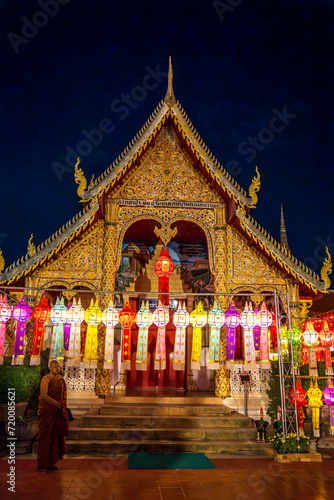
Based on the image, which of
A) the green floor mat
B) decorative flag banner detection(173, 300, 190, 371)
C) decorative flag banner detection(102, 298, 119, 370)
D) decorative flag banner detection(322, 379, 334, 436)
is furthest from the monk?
decorative flag banner detection(322, 379, 334, 436)

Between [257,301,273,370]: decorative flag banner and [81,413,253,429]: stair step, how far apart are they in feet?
4.39

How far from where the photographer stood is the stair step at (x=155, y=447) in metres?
7.51

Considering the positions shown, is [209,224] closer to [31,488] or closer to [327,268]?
[327,268]

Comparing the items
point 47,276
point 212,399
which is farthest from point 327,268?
point 47,276

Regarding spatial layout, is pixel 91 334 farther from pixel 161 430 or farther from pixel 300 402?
pixel 300 402

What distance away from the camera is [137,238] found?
13680mm

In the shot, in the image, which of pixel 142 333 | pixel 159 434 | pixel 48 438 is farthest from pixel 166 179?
pixel 48 438

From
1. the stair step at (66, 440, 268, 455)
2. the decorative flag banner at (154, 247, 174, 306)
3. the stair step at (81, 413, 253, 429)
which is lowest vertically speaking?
the stair step at (66, 440, 268, 455)

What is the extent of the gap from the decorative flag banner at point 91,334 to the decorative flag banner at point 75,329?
0.16 meters

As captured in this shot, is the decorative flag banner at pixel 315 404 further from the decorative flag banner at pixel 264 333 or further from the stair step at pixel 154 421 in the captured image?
the stair step at pixel 154 421

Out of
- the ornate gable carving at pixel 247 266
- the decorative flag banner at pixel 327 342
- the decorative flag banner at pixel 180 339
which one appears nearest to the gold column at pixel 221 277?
the ornate gable carving at pixel 247 266

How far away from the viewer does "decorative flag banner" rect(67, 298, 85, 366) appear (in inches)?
339

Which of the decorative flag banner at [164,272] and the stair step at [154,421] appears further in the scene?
the decorative flag banner at [164,272]

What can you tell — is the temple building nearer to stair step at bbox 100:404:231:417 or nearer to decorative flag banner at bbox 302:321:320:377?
decorative flag banner at bbox 302:321:320:377
